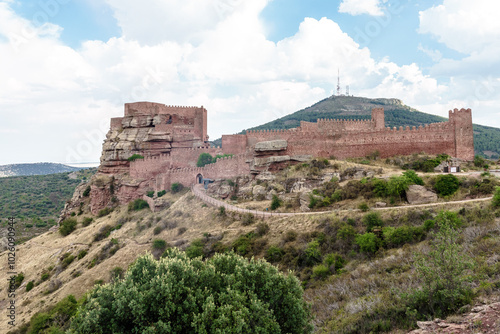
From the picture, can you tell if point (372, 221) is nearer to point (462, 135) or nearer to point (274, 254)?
point (274, 254)

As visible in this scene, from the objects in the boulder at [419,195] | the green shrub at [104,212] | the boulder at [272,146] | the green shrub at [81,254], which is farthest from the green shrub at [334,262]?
the green shrub at [104,212]

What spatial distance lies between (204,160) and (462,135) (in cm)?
2738

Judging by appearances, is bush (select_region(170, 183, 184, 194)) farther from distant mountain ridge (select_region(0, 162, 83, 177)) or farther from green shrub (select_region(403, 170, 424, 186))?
distant mountain ridge (select_region(0, 162, 83, 177))

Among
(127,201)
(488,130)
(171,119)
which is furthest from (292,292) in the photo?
(488,130)

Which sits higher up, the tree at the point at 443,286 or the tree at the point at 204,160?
the tree at the point at 204,160

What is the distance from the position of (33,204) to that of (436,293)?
75240 millimetres

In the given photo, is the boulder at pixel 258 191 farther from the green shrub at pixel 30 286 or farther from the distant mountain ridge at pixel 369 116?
the distant mountain ridge at pixel 369 116

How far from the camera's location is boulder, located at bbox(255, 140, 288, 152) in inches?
1318

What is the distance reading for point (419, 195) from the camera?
23.3 metres

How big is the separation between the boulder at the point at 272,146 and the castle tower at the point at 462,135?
1585 centimetres

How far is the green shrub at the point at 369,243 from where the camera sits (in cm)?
1880

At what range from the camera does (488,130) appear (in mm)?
95375

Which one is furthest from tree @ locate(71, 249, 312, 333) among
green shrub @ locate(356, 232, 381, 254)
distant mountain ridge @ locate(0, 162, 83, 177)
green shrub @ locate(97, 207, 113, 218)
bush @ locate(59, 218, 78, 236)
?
distant mountain ridge @ locate(0, 162, 83, 177)

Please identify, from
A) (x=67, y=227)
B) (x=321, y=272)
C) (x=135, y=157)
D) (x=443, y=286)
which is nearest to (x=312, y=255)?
(x=321, y=272)
